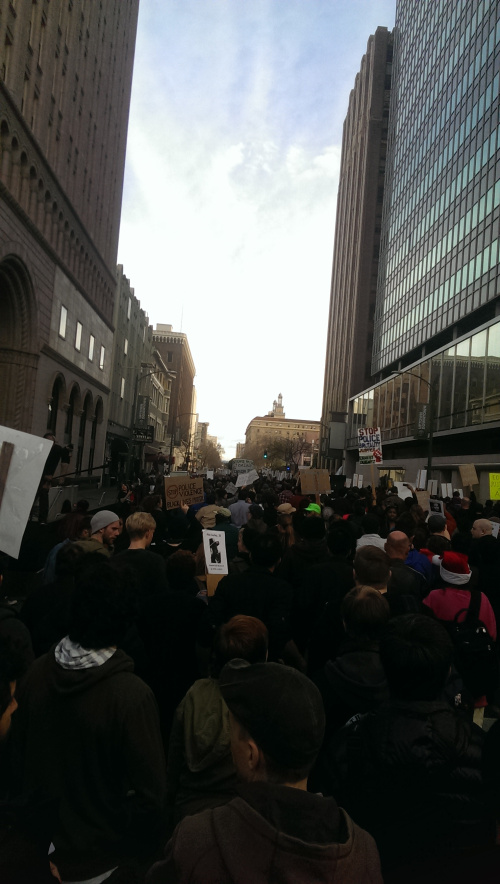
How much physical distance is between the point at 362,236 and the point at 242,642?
84664mm

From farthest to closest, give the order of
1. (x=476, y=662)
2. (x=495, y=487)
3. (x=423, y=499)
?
(x=423, y=499) < (x=495, y=487) < (x=476, y=662)

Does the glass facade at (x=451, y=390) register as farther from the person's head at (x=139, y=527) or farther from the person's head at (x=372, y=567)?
the person's head at (x=372, y=567)

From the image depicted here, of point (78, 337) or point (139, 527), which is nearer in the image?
point (139, 527)

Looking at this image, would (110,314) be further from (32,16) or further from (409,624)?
(409,624)

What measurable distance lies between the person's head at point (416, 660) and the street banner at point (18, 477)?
2.86 metres

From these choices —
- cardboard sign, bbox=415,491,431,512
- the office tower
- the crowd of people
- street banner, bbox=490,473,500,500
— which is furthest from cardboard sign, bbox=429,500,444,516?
the office tower

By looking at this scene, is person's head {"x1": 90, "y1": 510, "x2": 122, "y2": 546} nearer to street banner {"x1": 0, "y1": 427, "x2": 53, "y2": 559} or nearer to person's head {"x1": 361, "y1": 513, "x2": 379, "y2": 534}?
street banner {"x1": 0, "y1": 427, "x2": 53, "y2": 559}

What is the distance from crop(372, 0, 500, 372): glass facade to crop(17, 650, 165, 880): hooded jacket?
1366 inches

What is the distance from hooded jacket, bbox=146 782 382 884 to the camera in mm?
1363

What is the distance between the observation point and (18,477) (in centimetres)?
443

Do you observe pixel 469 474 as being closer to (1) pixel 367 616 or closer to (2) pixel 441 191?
(1) pixel 367 616

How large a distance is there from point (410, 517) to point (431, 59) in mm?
59421

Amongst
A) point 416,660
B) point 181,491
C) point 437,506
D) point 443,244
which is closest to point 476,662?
point 416,660

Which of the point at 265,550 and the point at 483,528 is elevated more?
the point at 483,528
